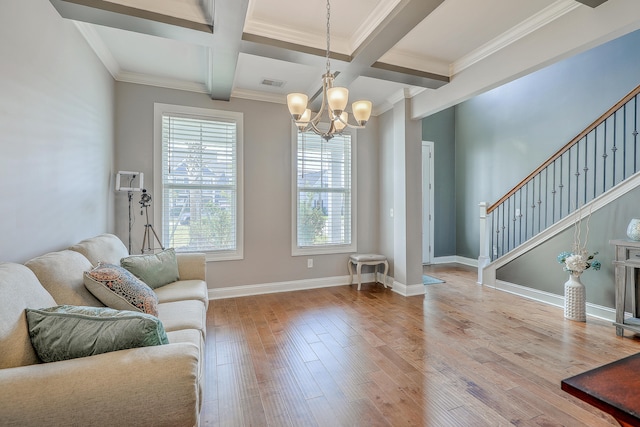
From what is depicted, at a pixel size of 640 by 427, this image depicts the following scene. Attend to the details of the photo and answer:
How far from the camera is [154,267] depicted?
2.60 metres

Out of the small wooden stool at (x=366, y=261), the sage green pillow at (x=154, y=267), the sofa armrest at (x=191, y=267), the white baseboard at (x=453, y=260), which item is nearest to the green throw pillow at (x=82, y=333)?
the sage green pillow at (x=154, y=267)

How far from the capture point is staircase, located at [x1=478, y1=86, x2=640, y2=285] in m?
3.66

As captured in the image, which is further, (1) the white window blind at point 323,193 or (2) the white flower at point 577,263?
(1) the white window blind at point 323,193

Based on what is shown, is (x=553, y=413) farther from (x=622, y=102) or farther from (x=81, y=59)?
(x=81, y=59)

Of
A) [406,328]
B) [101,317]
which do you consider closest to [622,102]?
[406,328]

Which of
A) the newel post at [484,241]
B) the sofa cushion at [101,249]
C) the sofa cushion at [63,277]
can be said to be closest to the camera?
the sofa cushion at [63,277]

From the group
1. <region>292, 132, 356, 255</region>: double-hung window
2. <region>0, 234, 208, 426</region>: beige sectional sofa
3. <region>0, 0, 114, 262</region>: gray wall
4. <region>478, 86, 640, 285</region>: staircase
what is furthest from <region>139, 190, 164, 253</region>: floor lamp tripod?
<region>478, 86, 640, 285</region>: staircase

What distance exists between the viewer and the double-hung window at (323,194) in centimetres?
443

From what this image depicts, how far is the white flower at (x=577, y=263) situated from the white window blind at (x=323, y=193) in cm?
271

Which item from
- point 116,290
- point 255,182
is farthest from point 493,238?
point 116,290

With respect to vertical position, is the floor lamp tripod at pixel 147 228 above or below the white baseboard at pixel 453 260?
above

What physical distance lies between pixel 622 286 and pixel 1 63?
501 cm

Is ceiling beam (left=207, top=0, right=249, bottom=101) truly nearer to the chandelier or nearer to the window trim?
the chandelier

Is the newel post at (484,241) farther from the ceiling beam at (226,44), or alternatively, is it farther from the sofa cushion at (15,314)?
the sofa cushion at (15,314)
